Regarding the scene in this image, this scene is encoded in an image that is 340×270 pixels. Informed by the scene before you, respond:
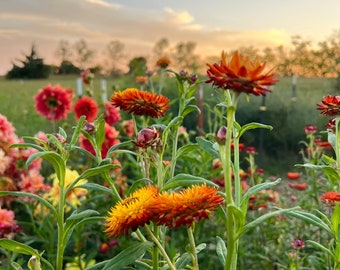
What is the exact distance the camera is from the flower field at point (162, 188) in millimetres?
655

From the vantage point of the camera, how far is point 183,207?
0.62 metres

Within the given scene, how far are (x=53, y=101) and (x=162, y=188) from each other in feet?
6.12

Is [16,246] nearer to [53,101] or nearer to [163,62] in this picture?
[163,62]

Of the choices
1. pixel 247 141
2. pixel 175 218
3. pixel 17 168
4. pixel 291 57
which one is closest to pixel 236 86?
pixel 175 218

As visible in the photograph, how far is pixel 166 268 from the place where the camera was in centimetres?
82

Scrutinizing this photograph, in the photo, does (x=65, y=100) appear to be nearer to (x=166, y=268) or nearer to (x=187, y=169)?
(x=187, y=169)

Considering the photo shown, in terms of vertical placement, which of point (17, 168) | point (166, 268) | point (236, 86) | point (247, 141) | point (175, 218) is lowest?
point (247, 141)

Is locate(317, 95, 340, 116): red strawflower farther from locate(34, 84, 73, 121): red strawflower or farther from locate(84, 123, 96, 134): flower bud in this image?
locate(34, 84, 73, 121): red strawflower

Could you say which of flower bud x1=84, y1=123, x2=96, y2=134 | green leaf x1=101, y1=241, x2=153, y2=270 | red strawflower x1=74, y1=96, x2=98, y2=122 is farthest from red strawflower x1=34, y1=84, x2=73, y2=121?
green leaf x1=101, y1=241, x2=153, y2=270

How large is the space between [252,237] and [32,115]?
426cm

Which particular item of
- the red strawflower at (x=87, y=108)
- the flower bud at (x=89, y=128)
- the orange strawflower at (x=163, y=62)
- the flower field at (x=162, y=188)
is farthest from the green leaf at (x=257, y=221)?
the red strawflower at (x=87, y=108)

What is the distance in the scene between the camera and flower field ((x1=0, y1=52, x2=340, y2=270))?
655 mm

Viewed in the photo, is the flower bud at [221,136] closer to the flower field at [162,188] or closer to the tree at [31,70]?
the flower field at [162,188]

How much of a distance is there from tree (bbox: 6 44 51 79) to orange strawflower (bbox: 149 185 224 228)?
10.5 feet
